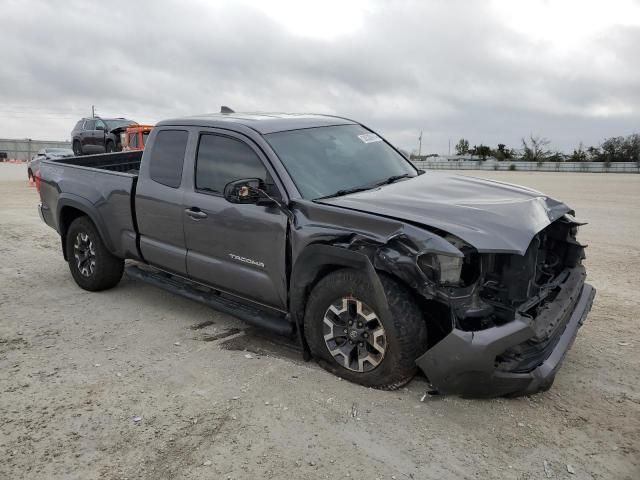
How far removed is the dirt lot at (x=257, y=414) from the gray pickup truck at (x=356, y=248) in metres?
0.26

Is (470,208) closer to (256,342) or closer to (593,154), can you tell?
(256,342)

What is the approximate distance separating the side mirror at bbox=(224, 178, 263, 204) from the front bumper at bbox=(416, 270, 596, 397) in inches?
63.6

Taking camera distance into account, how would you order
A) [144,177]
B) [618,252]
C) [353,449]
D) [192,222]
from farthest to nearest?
[618,252] < [144,177] < [192,222] < [353,449]

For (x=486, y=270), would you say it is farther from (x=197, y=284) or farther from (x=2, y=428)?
(x=2, y=428)

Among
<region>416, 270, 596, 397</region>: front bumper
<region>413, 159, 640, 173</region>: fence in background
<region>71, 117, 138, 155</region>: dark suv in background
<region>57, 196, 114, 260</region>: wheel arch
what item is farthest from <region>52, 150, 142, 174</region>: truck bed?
<region>413, 159, 640, 173</region>: fence in background

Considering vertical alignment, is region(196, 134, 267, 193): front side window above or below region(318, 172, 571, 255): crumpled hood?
above

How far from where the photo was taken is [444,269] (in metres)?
3.29

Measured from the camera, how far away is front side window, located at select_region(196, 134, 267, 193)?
433 centimetres

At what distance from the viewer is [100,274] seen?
5926mm

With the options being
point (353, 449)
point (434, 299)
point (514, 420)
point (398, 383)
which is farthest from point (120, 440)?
point (514, 420)

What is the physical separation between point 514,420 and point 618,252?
17.6 ft

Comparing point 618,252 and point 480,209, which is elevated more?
point 480,209

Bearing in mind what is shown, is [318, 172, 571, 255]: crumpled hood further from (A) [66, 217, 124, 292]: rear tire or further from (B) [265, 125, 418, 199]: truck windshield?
(A) [66, 217, 124, 292]: rear tire

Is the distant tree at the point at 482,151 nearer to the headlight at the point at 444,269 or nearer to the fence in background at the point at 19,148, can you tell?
the fence in background at the point at 19,148
